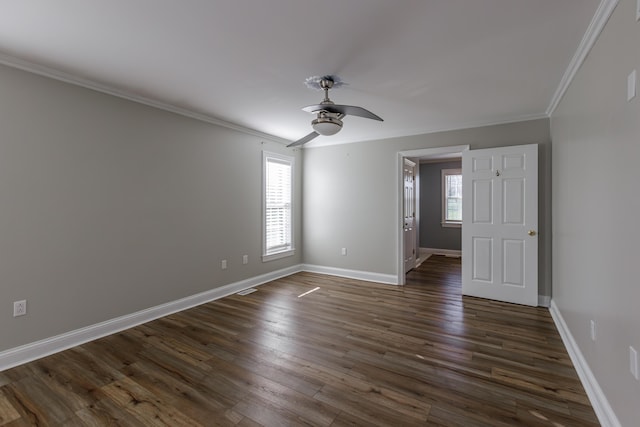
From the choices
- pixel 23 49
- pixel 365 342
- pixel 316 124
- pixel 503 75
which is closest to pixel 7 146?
pixel 23 49

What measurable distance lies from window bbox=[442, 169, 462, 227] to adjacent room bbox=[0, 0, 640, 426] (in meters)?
3.62

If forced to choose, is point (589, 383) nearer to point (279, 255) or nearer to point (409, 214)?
point (409, 214)

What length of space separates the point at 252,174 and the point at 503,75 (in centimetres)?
358

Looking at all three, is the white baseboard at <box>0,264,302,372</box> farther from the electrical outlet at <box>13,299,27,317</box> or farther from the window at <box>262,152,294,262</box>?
the window at <box>262,152,294,262</box>

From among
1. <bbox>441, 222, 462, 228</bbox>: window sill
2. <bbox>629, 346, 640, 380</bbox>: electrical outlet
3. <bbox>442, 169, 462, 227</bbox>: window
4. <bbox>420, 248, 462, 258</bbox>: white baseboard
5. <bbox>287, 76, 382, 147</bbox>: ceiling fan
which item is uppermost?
<bbox>287, 76, 382, 147</bbox>: ceiling fan

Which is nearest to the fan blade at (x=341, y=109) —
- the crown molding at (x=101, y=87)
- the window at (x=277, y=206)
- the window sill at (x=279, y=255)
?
the crown molding at (x=101, y=87)

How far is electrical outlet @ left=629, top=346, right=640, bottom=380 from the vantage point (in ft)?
4.64

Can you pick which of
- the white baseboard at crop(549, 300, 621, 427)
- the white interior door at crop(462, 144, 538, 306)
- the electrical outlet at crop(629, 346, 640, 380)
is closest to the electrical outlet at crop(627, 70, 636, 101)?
the electrical outlet at crop(629, 346, 640, 380)

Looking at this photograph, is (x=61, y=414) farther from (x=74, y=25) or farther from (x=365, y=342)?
(x=74, y=25)

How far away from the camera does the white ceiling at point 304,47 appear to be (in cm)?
187

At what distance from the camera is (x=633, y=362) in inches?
57.2

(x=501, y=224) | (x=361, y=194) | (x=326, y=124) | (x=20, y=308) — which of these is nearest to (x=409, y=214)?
(x=361, y=194)

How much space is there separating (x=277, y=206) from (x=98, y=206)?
9.31 ft

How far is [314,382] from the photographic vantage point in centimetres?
227
